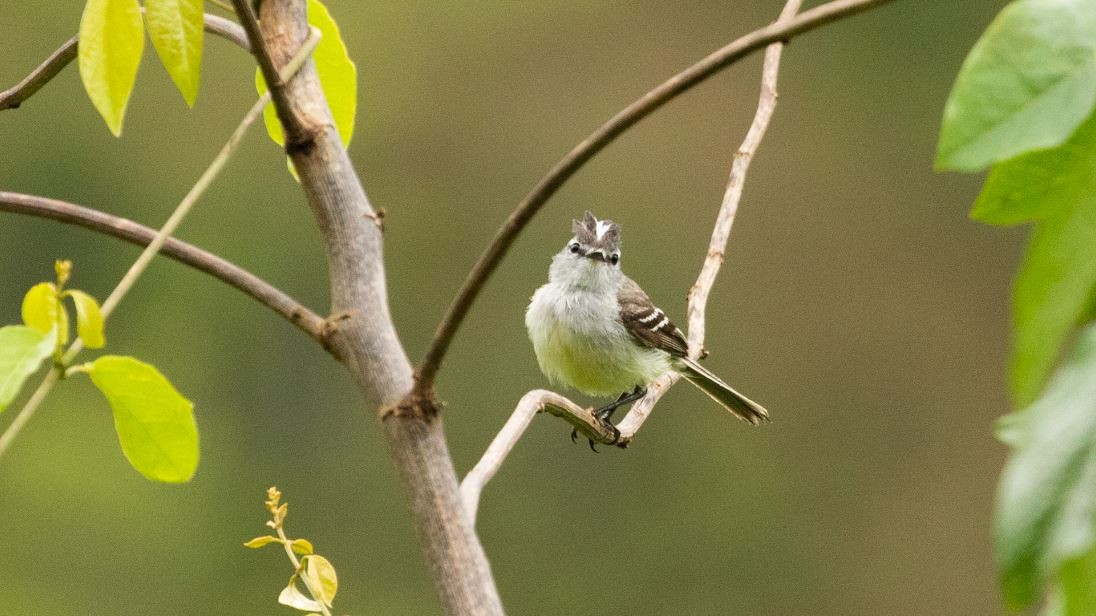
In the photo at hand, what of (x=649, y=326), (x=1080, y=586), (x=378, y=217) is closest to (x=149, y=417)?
(x=378, y=217)

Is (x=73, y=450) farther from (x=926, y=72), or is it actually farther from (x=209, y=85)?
(x=926, y=72)

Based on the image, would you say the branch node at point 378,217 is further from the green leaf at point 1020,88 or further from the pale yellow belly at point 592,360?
the pale yellow belly at point 592,360

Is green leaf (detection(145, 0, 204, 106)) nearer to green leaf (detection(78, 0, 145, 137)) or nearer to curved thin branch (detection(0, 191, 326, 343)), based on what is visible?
green leaf (detection(78, 0, 145, 137))

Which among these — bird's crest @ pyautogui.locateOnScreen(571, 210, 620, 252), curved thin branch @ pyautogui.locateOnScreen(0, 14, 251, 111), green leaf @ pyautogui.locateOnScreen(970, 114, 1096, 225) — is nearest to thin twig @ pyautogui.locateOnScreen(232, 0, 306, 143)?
curved thin branch @ pyautogui.locateOnScreen(0, 14, 251, 111)

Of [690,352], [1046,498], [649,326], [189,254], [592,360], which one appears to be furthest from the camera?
[649,326]

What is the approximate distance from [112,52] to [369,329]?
0.73 ft

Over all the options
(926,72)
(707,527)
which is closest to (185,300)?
(707,527)

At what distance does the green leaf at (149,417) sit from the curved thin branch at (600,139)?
139mm

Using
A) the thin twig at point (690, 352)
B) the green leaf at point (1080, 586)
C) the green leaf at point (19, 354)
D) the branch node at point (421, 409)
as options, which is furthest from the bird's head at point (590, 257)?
the green leaf at point (1080, 586)

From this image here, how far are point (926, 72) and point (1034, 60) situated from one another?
42.7 ft

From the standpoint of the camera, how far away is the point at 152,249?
80 cm

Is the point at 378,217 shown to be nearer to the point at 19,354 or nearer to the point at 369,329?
the point at 369,329

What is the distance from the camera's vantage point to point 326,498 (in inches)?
424

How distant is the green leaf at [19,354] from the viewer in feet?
2.09
